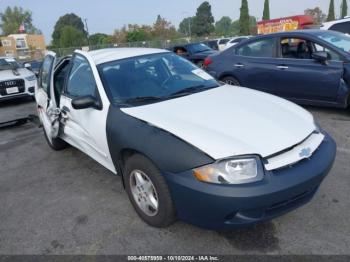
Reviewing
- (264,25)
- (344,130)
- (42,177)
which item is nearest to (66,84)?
(42,177)

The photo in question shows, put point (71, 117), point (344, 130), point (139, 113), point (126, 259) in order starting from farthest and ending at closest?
point (344, 130) → point (71, 117) → point (139, 113) → point (126, 259)

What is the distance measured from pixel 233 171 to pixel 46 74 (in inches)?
149

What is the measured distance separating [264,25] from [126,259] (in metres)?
35.1

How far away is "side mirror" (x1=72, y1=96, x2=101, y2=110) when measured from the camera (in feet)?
10.5

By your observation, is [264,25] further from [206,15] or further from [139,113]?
[206,15]

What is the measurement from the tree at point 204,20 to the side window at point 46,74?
88707mm

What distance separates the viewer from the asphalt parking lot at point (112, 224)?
8.46 ft

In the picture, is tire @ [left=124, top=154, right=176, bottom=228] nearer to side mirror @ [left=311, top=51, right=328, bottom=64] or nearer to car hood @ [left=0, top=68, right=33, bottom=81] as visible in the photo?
side mirror @ [left=311, top=51, right=328, bottom=64]

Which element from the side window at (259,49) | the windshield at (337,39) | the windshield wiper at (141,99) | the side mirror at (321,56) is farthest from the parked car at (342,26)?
the windshield wiper at (141,99)

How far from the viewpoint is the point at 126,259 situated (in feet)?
8.30

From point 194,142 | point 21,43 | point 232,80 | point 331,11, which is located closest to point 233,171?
point 194,142

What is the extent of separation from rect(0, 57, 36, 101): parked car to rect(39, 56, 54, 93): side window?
15.4ft

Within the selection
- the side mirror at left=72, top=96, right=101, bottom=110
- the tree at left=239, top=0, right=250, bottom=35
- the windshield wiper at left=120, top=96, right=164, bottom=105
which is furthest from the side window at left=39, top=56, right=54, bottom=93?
the tree at left=239, top=0, right=250, bottom=35

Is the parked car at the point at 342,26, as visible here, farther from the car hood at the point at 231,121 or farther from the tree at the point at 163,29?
the tree at the point at 163,29
